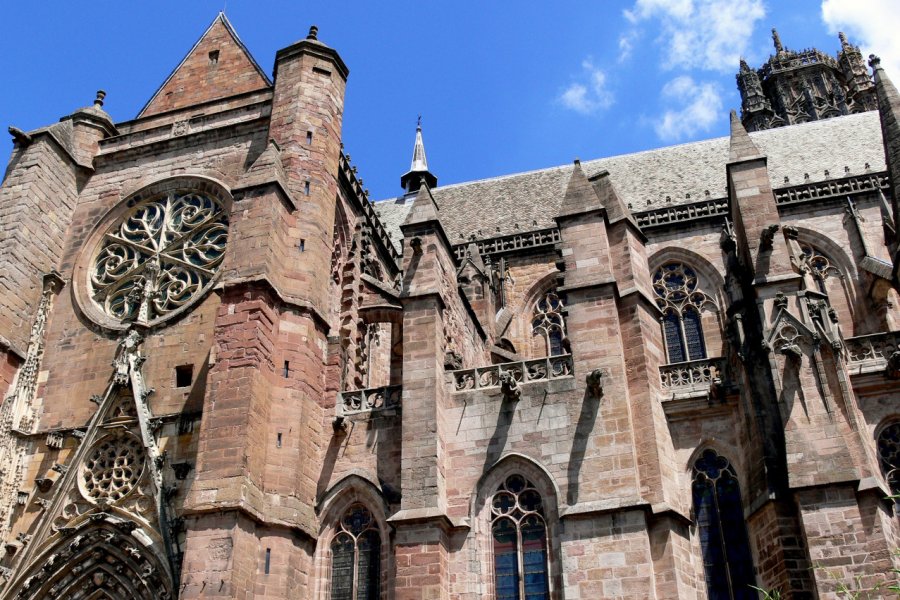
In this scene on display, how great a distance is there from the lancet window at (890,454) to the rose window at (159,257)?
37.6ft

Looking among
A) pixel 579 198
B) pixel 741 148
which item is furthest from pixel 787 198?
pixel 579 198

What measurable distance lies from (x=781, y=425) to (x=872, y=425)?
1.68 meters

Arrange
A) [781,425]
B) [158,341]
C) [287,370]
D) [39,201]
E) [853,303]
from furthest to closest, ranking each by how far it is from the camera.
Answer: [853,303] < [39,201] < [158,341] < [287,370] < [781,425]

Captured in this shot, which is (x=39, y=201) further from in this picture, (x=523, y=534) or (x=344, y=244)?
(x=523, y=534)

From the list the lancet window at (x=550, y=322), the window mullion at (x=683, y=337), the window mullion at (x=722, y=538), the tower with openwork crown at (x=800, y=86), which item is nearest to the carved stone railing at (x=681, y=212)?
the window mullion at (x=683, y=337)

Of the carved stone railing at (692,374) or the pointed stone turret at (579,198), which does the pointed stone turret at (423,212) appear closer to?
the pointed stone turret at (579,198)

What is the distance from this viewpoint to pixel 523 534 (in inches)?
520

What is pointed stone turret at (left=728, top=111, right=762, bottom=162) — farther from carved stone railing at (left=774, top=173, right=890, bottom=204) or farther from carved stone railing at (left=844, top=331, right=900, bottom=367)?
carved stone railing at (left=774, top=173, right=890, bottom=204)

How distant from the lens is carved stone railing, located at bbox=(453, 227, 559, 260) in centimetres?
2222

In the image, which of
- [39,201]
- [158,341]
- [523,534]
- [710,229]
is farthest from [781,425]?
[39,201]

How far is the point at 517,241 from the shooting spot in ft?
73.4

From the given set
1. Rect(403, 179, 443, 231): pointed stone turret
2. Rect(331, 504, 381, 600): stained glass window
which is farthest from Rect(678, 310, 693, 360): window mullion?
Rect(331, 504, 381, 600): stained glass window

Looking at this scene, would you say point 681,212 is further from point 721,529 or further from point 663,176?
point 721,529

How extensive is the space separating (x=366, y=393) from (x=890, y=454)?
810 centimetres
